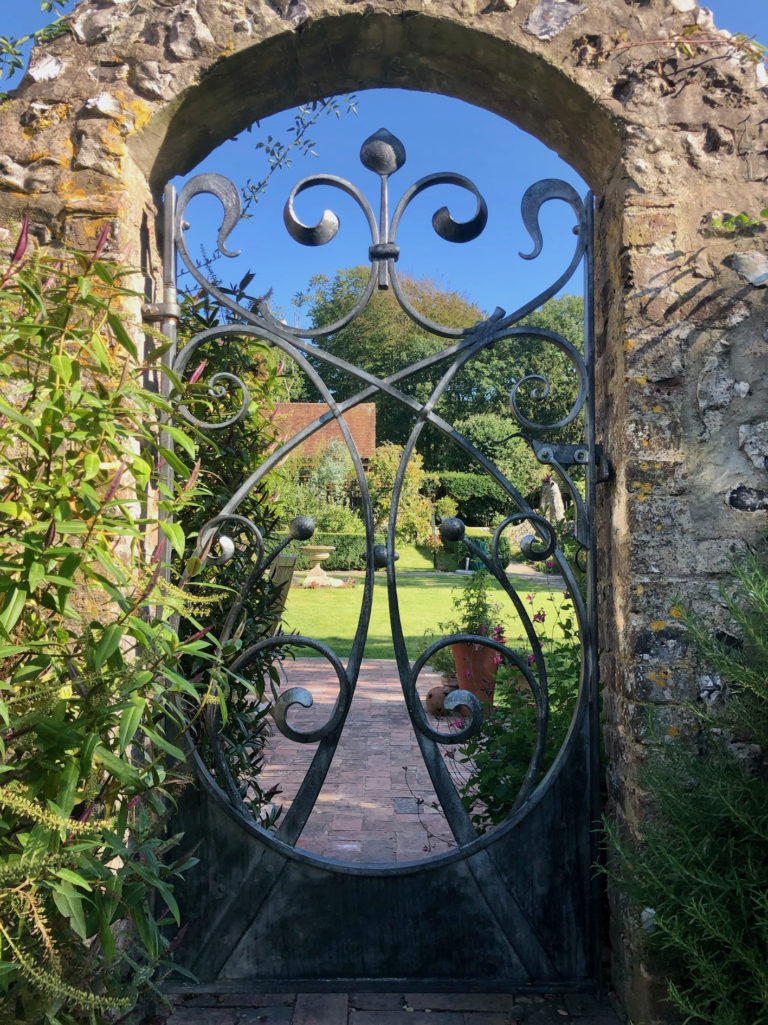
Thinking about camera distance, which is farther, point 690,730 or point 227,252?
point 227,252

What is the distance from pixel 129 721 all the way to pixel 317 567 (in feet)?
43.3

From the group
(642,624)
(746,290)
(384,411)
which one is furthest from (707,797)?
(384,411)

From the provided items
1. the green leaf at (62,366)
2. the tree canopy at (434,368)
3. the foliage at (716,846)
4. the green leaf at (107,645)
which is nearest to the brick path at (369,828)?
the foliage at (716,846)

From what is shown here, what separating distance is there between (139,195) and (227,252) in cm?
34

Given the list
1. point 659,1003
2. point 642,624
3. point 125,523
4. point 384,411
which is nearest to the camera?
point 125,523

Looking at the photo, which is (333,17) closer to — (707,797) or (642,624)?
(642,624)

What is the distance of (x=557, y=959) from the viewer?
2.24m

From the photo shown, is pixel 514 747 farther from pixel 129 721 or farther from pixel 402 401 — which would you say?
pixel 129 721

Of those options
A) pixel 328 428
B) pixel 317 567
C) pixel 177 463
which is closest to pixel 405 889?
pixel 177 463

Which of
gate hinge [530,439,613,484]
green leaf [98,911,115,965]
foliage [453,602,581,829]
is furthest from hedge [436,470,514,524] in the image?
green leaf [98,911,115,965]

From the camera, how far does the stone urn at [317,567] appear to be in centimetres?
1383

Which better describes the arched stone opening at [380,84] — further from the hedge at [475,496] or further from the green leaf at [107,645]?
the hedge at [475,496]

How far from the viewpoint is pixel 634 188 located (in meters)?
2.14

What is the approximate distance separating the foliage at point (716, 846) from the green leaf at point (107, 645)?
4.32 feet
